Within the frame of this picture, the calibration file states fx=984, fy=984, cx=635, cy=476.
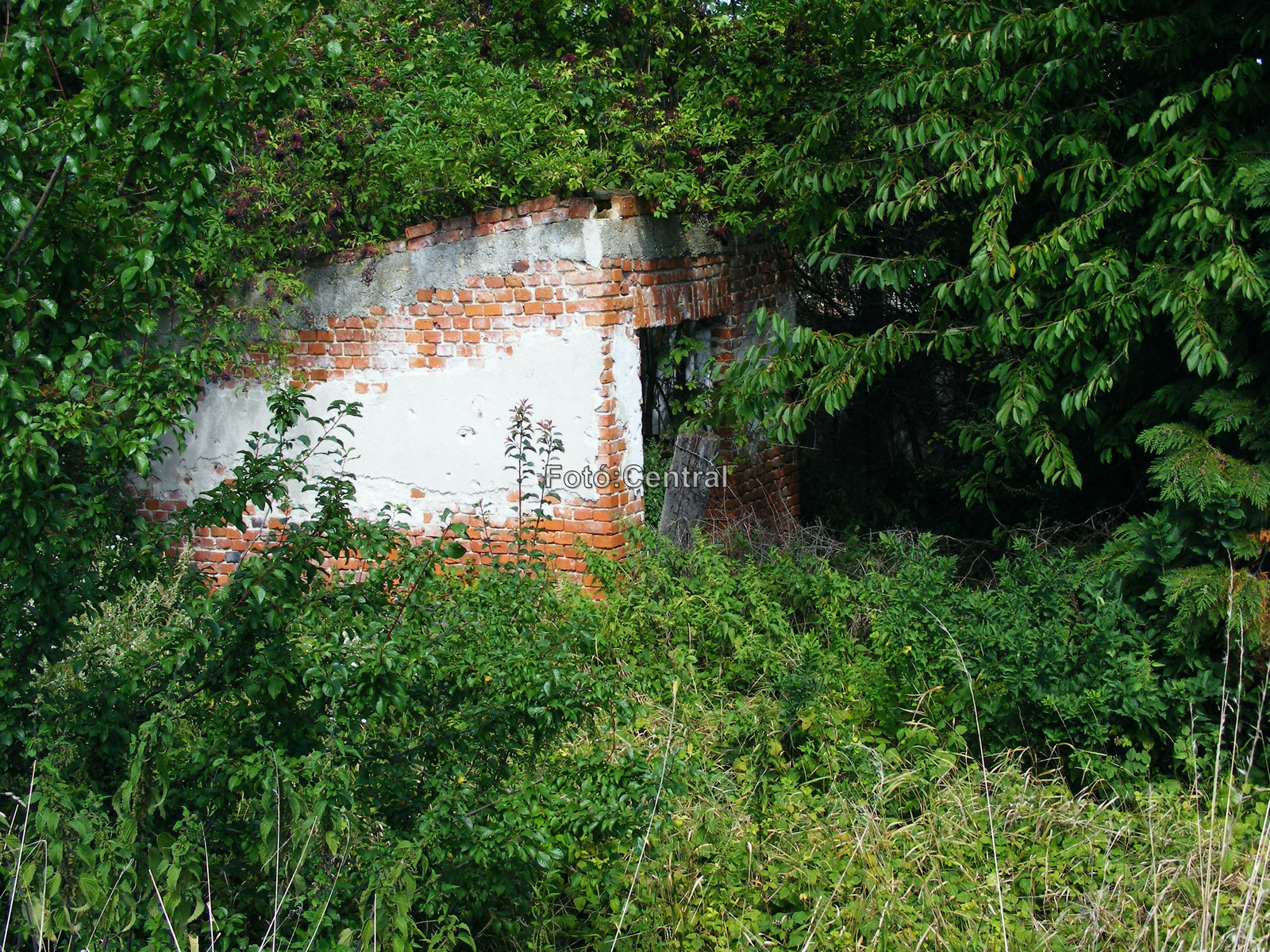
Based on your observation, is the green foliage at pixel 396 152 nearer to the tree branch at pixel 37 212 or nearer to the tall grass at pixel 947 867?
the tree branch at pixel 37 212

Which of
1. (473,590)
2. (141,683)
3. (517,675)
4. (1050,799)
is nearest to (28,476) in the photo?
(141,683)

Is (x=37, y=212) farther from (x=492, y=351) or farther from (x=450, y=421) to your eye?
(x=450, y=421)

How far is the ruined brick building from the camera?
570 cm

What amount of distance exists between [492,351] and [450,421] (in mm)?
534

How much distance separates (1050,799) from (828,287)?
5218 mm

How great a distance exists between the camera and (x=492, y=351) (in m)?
5.93

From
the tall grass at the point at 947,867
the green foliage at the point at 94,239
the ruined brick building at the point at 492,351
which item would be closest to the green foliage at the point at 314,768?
the green foliage at the point at 94,239

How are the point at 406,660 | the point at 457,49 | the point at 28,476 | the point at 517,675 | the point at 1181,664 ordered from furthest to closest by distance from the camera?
1. the point at 457,49
2. the point at 1181,664
3. the point at 517,675
4. the point at 406,660
5. the point at 28,476

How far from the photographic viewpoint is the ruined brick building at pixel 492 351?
5703 mm

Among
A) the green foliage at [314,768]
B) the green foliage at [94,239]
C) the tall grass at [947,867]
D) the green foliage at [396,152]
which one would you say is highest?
the green foliage at [396,152]

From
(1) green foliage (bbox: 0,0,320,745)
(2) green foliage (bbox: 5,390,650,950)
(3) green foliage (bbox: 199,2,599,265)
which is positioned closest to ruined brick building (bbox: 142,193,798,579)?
(3) green foliage (bbox: 199,2,599,265)

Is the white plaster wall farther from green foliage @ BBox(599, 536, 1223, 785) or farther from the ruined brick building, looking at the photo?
green foliage @ BBox(599, 536, 1223, 785)

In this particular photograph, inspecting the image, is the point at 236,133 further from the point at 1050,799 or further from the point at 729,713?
the point at 1050,799

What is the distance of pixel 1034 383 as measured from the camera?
177 inches
